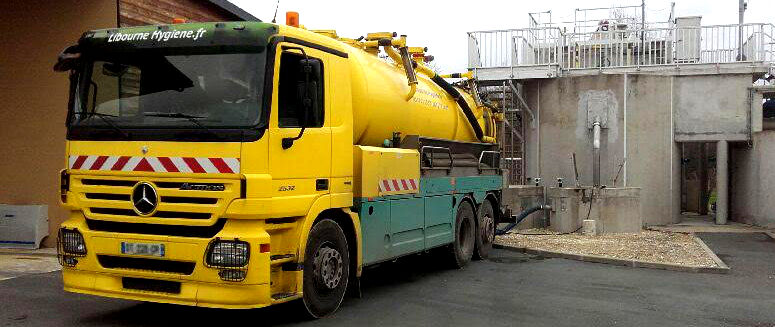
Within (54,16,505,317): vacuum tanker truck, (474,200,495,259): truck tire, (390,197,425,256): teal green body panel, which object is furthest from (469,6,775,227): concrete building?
(54,16,505,317): vacuum tanker truck

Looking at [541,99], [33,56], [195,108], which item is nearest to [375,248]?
[195,108]

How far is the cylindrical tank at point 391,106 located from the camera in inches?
308

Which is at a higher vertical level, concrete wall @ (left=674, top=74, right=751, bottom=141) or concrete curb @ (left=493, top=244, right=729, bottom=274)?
concrete wall @ (left=674, top=74, right=751, bottom=141)

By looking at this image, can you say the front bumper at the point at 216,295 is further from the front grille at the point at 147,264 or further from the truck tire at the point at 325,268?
the truck tire at the point at 325,268

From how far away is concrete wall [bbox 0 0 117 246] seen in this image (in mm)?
11344

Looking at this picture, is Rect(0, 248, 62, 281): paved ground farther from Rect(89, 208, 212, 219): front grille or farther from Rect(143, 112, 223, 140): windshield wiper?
Rect(143, 112, 223, 140): windshield wiper

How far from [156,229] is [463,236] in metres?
5.87

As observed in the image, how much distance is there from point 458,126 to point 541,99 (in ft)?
24.7

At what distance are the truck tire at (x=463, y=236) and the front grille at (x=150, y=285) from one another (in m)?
5.13

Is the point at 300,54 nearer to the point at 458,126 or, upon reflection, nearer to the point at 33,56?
the point at 458,126

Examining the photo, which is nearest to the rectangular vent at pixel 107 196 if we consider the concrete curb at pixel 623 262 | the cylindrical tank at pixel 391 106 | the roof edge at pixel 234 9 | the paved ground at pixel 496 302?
the paved ground at pixel 496 302

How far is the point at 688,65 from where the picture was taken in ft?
57.4

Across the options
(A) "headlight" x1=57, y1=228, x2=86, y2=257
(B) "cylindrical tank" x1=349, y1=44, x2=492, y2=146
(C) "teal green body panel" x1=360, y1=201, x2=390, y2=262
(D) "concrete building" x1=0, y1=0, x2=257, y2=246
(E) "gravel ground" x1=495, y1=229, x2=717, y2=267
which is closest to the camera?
(A) "headlight" x1=57, y1=228, x2=86, y2=257

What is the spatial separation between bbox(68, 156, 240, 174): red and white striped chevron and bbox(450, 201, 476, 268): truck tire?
16.9 feet
